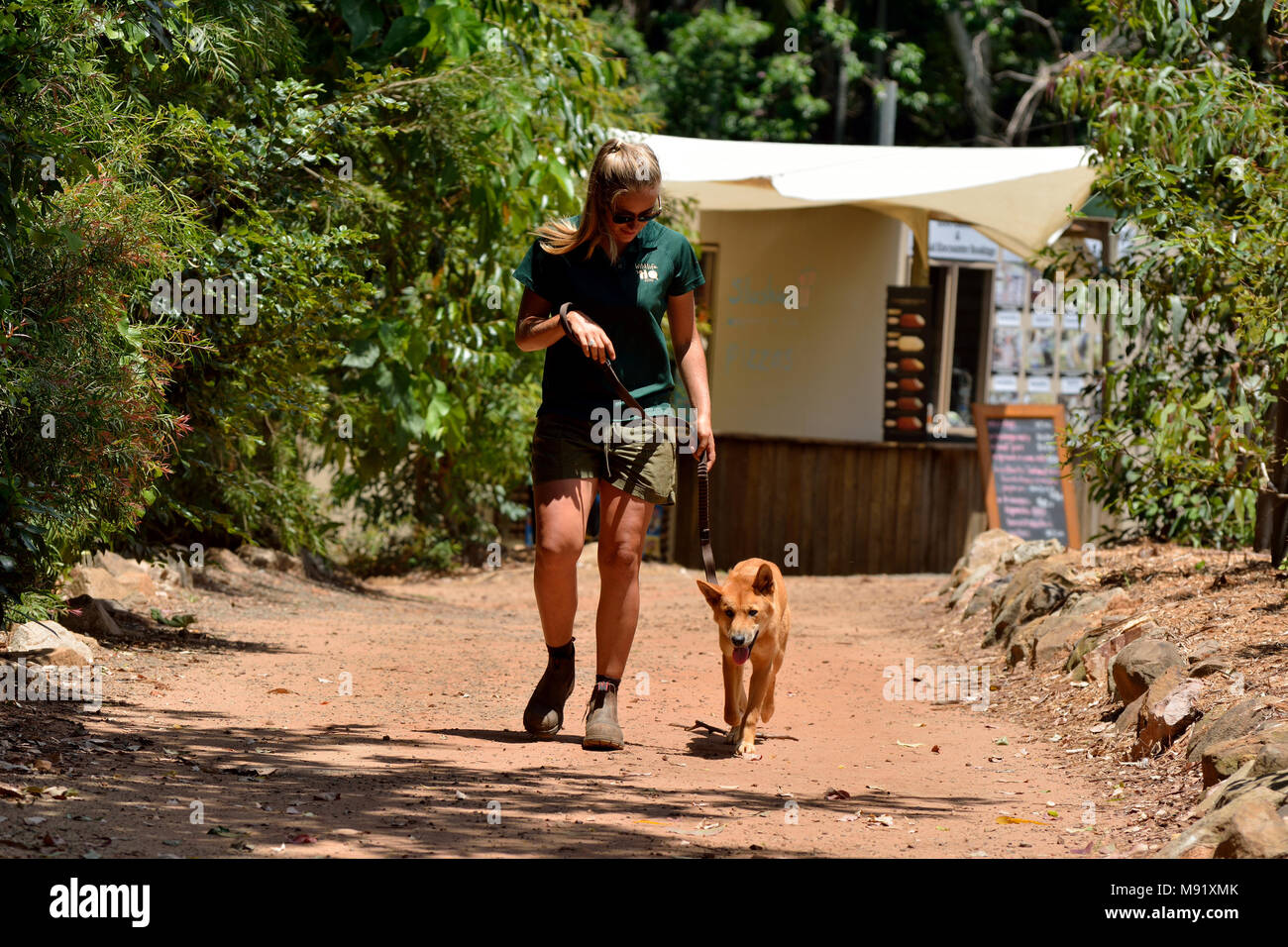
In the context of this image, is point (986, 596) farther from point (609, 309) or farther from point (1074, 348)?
point (1074, 348)

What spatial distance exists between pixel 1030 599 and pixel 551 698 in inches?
145

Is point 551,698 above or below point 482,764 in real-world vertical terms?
above

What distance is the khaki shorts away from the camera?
16.1ft

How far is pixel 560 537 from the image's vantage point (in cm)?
489

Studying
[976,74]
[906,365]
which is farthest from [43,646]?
[976,74]

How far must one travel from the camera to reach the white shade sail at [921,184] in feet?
35.5

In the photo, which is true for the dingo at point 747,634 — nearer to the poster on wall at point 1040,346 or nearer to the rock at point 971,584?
the rock at point 971,584

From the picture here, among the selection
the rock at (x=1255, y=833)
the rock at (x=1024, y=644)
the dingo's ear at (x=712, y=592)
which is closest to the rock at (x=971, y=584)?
the rock at (x=1024, y=644)

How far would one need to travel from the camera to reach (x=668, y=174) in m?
11.2

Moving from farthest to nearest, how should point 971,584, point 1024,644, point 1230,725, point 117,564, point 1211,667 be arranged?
point 971,584 → point 117,564 → point 1024,644 → point 1211,667 → point 1230,725

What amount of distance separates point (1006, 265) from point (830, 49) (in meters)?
7.65

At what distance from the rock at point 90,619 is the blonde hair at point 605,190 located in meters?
3.13

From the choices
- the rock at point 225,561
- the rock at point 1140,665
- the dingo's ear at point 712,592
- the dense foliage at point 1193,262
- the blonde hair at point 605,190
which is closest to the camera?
the blonde hair at point 605,190
